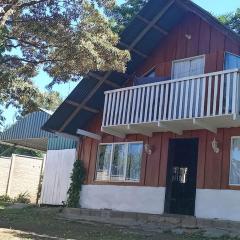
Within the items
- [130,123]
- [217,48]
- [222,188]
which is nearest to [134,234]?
[222,188]

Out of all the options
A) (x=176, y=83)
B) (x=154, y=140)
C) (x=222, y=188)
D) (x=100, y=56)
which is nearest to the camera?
(x=100, y=56)

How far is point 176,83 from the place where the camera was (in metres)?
15.4

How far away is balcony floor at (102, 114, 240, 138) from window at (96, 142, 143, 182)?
0.54 m

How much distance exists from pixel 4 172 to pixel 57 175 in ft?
20.6

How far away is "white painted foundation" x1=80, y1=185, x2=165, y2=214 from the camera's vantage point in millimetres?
16109

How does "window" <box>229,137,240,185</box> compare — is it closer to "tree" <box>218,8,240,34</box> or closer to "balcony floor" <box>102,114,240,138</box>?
Answer: "balcony floor" <box>102,114,240,138</box>

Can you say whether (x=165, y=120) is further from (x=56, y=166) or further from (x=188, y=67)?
(x=56, y=166)

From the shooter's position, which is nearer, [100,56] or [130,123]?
[100,56]

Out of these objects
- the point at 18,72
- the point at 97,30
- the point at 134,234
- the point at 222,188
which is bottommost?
the point at 134,234

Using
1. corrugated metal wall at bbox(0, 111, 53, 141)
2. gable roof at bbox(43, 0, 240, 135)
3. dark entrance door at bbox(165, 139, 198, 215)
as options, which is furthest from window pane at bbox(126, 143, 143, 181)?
corrugated metal wall at bbox(0, 111, 53, 141)

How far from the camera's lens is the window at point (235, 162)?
1427cm

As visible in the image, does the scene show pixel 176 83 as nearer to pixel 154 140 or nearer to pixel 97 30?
pixel 154 140

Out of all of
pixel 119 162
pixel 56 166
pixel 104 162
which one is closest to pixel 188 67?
pixel 119 162

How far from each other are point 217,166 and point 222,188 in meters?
0.68
